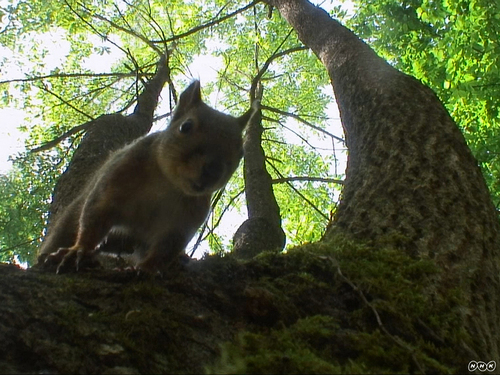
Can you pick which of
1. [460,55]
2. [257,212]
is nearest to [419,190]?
[257,212]

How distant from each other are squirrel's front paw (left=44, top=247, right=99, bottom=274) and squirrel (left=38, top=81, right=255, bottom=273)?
0.26m

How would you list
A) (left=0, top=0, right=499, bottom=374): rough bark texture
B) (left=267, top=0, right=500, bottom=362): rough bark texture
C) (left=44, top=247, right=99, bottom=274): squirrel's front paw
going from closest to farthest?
(left=0, top=0, right=499, bottom=374): rough bark texture, (left=44, top=247, right=99, bottom=274): squirrel's front paw, (left=267, top=0, right=500, bottom=362): rough bark texture

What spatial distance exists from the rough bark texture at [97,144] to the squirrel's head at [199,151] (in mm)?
1396

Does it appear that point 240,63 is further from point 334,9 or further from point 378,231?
point 378,231

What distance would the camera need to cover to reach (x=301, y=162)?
31.7 ft

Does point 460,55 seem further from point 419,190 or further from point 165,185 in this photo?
point 165,185

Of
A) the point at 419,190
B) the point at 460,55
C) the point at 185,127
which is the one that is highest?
the point at 460,55

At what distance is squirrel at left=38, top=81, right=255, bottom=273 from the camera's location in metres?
2.79

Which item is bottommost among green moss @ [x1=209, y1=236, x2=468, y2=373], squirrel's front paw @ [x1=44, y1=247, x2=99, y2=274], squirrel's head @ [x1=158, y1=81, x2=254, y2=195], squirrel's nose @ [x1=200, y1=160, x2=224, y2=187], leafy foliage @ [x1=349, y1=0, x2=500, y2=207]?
green moss @ [x1=209, y1=236, x2=468, y2=373]

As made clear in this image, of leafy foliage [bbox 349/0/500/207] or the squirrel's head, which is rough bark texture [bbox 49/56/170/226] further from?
leafy foliage [bbox 349/0/500/207]

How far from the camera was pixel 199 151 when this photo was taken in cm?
287

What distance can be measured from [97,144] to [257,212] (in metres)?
1.69

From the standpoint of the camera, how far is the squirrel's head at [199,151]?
111 inches

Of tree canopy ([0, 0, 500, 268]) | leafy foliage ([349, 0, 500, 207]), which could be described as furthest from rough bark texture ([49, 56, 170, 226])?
leafy foliage ([349, 0, 500, 207])
